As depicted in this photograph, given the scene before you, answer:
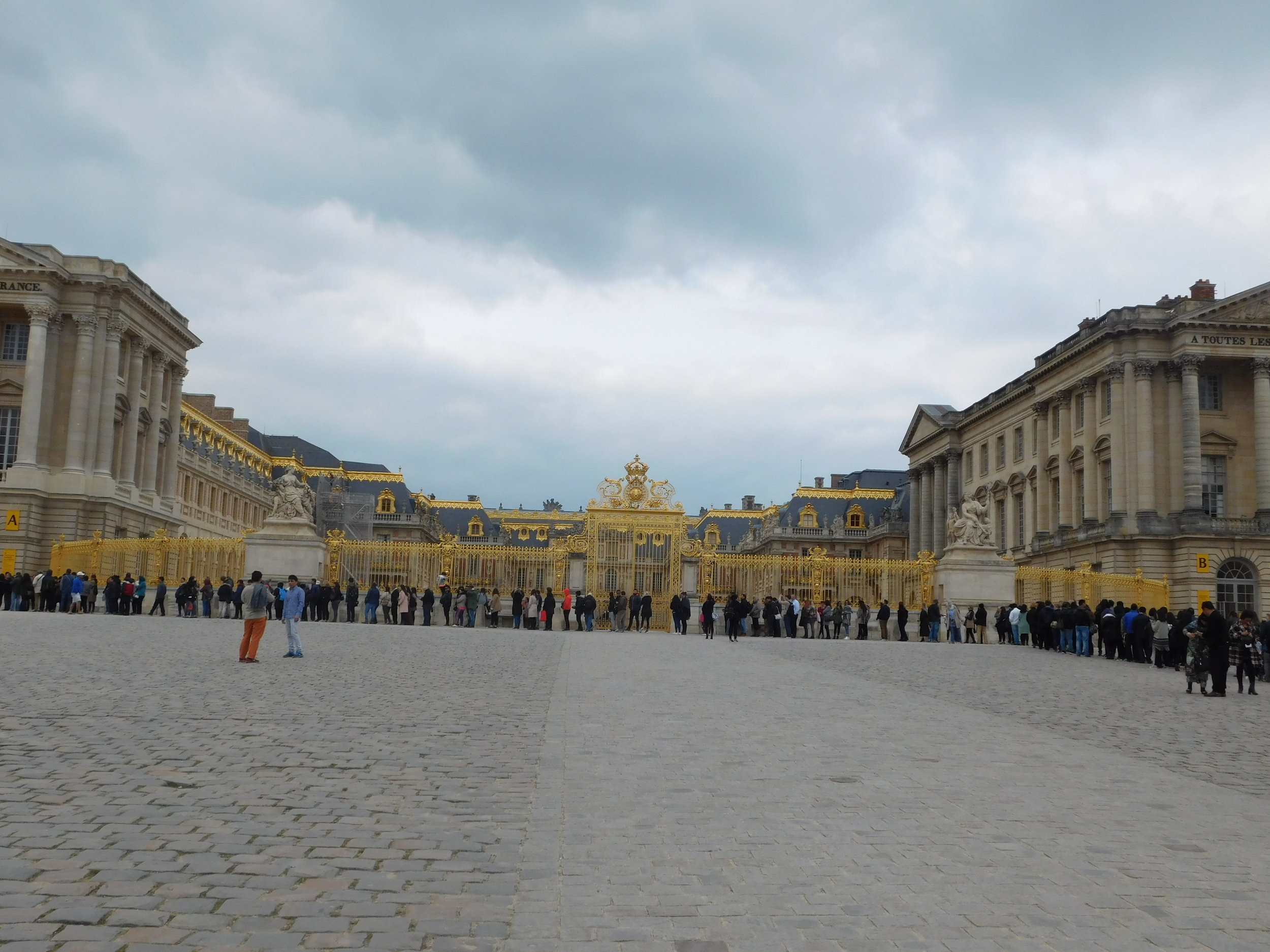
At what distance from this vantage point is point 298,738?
8914mm

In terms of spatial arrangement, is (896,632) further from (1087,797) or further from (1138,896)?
(1138,896)

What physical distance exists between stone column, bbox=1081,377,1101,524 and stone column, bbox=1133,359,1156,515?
330 cm

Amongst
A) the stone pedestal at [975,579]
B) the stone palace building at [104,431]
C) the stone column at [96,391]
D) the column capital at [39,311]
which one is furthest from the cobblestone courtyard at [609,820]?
the column capital at [39,311]

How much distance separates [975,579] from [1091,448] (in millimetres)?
27308

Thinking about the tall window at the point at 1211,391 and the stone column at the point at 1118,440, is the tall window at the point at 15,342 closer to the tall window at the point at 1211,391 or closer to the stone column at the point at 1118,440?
the stone column at the point at 1118,440

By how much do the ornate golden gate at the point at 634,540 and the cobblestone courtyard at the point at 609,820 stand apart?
1988cm

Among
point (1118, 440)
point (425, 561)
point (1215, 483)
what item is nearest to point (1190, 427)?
point (1118, 440)

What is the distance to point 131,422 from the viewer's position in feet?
170

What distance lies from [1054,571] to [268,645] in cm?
2292

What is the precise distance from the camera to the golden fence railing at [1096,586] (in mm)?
33281

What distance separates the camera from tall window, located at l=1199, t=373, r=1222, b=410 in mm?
53562

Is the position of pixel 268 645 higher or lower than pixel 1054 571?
lower

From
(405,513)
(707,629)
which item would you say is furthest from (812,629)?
(405,513)

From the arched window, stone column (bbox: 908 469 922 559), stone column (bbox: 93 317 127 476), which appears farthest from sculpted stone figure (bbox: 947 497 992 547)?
stone column (bbox: 908 469 922 559)
